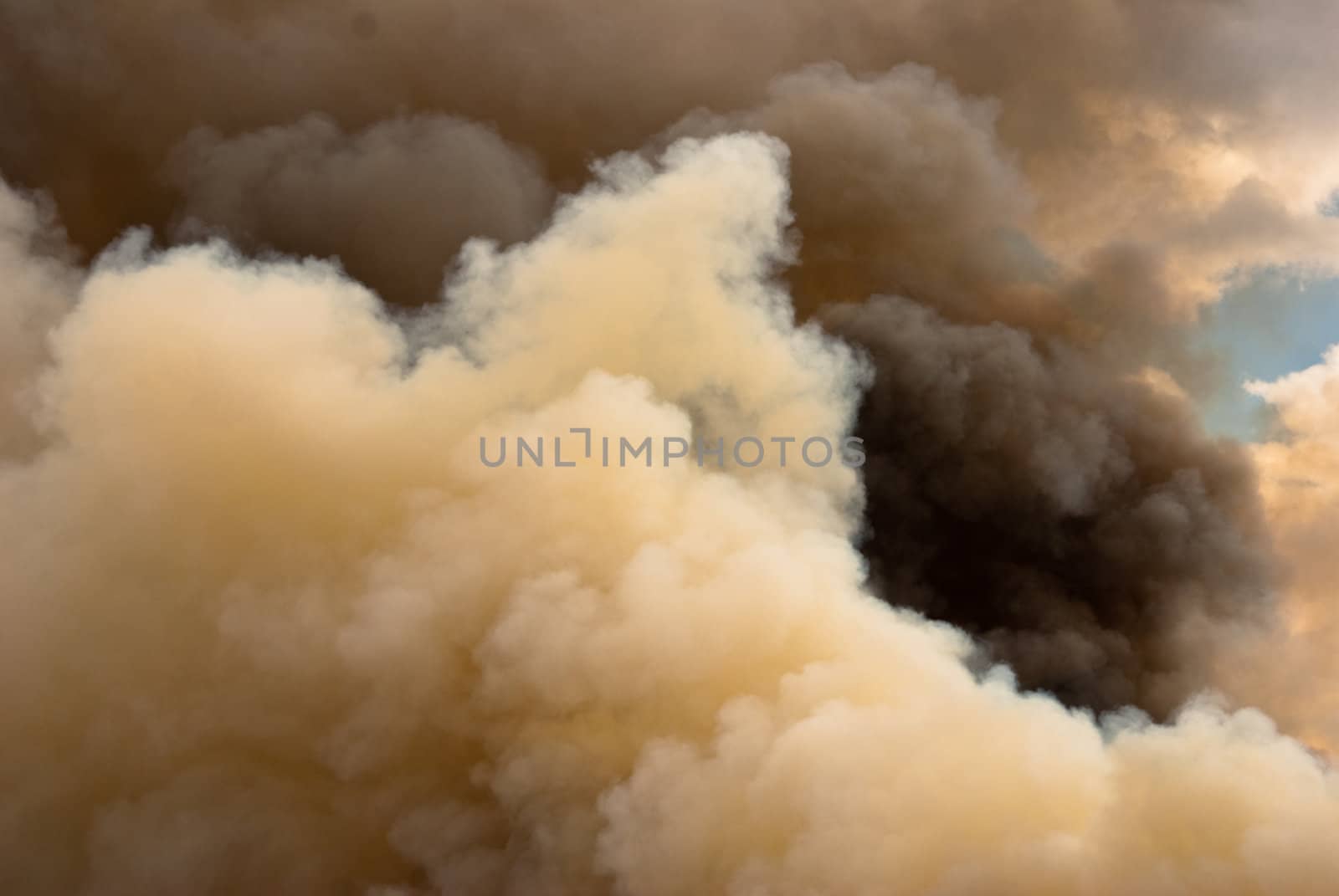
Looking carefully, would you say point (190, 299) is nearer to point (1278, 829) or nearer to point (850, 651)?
point (850, 651)

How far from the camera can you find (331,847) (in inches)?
544

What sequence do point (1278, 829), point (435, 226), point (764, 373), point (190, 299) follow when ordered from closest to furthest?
point (1278, 829) < point (190, 299) < point (764, 373) < point (435, 226)

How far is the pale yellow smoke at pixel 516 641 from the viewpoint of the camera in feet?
36.9

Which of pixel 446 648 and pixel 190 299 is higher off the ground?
pixel 190 299

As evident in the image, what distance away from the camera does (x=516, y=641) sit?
13.6 m

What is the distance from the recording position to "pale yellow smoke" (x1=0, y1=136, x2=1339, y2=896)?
11250 millimetres

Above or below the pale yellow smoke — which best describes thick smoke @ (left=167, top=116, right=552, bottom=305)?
above

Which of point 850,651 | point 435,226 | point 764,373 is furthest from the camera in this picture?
point 435,226

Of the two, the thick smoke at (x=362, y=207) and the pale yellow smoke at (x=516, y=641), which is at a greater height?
the thick smoke at (x=362, y=207)

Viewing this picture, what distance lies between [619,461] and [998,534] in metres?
12.0

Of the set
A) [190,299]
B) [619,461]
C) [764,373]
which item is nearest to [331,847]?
[619,461]

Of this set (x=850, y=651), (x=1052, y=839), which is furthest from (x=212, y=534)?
(x=1052, y=839)

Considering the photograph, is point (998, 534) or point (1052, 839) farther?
point (998, 534)

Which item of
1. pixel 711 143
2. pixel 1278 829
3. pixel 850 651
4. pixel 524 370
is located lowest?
pixel 1278 829
